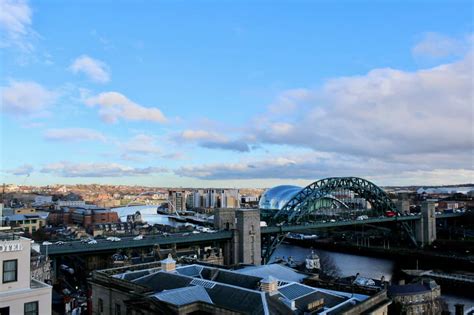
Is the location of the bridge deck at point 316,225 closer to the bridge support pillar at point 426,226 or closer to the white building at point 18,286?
the bridge support pillar at point 426,226

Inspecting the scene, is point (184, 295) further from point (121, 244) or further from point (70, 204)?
point (70, 204)

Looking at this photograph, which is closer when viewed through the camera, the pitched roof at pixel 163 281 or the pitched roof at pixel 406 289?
the pitched roof at pixel 163 281

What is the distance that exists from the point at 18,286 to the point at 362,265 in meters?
55.1

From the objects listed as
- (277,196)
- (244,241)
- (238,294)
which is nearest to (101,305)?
(238,294)

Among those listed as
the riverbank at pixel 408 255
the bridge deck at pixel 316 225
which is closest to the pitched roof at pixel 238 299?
the bridge deck at pixel 316 225

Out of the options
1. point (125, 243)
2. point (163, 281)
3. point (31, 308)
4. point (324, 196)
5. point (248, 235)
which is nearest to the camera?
point (31, 308)

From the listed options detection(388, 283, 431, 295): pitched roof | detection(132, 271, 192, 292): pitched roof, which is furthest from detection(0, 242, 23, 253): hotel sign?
detection(388, 283, 431, 295): pitched roof

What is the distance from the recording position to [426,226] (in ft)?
263

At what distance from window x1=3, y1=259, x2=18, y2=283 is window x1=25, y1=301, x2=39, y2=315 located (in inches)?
35.8

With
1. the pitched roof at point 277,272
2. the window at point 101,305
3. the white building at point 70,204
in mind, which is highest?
the pitched roof at point 277,272

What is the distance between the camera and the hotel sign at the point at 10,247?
528 inches

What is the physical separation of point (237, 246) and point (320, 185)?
3555 cm

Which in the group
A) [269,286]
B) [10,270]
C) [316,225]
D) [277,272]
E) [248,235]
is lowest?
[316,225]

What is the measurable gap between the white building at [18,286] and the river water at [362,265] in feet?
125
